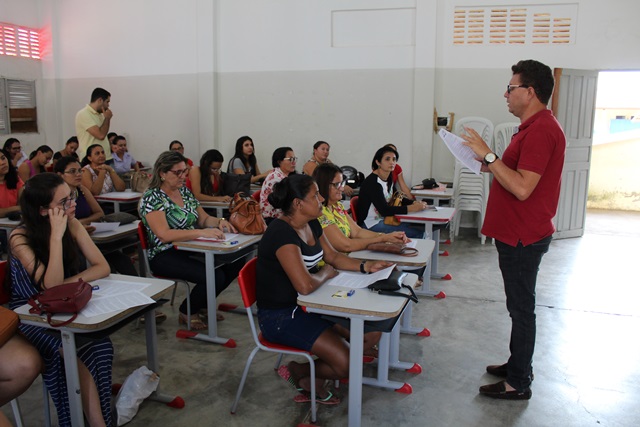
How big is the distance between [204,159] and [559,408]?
4130mm

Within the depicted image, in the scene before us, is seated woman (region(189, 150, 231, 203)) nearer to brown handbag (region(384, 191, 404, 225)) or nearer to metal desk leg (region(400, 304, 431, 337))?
brown handbag (region(384, 191, 404, 225))

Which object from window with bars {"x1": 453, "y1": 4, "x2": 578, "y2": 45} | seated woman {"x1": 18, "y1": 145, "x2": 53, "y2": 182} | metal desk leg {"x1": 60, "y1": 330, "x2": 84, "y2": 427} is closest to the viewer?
metal desk leg {"x1": 60, "y1": 330, "x2": 84, "y2": 427}

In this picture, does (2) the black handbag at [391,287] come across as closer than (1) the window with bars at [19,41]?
Yes

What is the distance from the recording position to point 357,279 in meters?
2.62

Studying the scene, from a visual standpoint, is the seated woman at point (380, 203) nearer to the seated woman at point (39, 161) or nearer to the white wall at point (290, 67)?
the white wall at point (290, 67)

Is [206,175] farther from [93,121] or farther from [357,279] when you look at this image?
[357,279]

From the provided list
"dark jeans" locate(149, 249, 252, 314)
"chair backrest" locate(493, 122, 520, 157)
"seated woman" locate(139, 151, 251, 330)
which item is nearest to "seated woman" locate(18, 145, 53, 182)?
"seated woman" locate(139, 151, 251, 330)

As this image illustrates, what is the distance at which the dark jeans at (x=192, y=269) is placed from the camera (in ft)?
11.7

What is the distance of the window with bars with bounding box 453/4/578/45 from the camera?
6.51 m

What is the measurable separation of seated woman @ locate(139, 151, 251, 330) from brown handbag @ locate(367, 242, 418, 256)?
105 centimetres

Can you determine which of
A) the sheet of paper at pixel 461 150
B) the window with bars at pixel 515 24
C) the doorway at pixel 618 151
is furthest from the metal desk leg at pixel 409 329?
the doorway at pixel 618 151

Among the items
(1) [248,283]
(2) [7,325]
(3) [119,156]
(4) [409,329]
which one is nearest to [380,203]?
(4) [409,329]

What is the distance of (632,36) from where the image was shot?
6.40 m

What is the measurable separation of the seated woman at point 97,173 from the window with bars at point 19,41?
3.37 m
